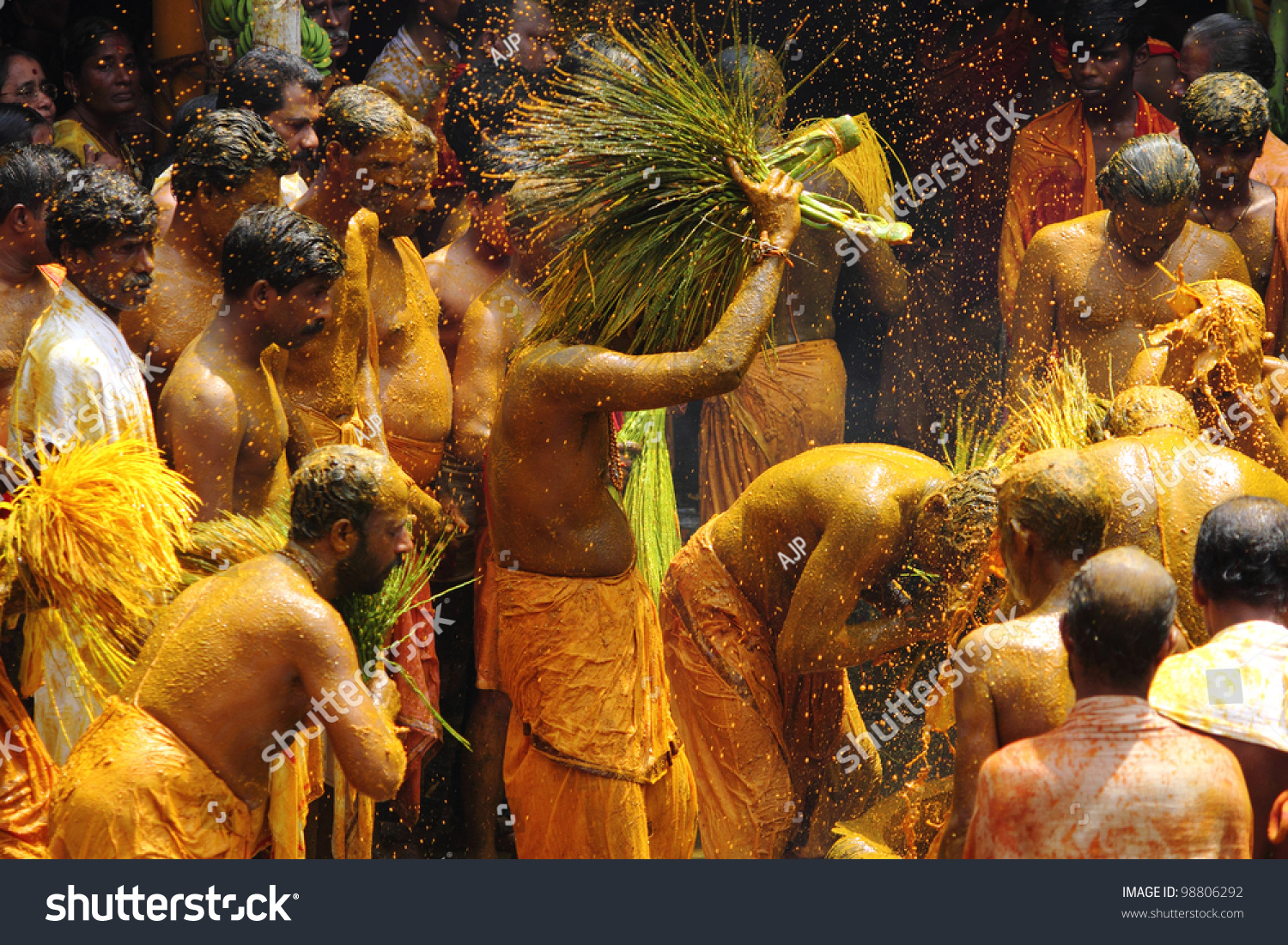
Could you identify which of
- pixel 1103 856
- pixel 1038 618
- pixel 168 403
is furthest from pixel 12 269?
pixel 1103 856

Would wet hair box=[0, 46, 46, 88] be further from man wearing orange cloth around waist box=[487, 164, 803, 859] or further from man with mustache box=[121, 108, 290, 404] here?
man wearing orange cloth around waist box=[487, 164, 803, 859]

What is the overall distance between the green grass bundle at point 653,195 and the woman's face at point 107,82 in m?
2.59

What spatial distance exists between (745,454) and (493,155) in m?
1.64

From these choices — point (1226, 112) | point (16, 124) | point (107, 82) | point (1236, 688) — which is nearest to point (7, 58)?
point (107, 82)

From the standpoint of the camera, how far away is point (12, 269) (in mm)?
4371

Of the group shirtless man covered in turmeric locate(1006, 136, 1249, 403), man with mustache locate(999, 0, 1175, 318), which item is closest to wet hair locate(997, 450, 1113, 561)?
shirtless man covered in turmeric locate(1006, 136, 1249, 403)

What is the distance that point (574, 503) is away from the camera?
4117 mm

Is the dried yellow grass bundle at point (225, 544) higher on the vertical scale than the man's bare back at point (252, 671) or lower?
higher

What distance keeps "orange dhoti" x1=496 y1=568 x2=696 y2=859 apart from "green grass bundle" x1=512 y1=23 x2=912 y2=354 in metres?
0.69

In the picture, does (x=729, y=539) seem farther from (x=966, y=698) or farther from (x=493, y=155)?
(x=493, y=155)

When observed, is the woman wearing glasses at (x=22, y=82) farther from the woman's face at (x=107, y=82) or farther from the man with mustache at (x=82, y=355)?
the man with mustache at (x=82, y=355)

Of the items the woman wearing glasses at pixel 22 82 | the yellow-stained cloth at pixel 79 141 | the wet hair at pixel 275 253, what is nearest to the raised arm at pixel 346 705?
the wet hair at pixel 275 253

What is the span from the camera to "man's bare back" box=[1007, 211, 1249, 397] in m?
5.25

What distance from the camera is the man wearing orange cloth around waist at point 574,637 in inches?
160
